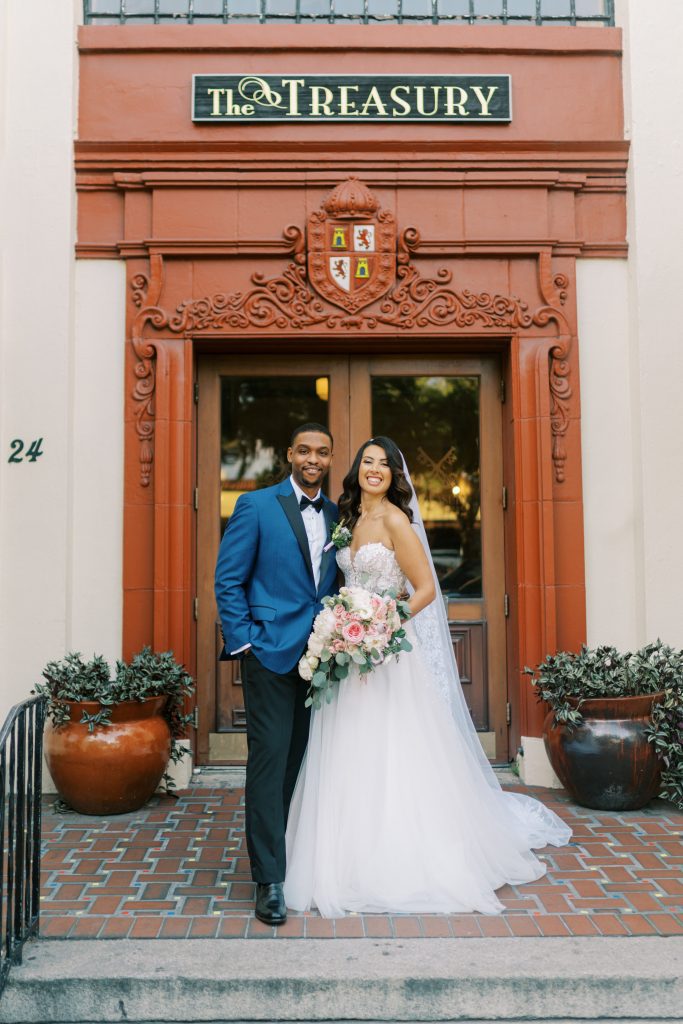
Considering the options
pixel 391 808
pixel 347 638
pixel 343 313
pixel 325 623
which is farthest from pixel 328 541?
pixel 343 313

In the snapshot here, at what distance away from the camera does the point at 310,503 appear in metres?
4.45

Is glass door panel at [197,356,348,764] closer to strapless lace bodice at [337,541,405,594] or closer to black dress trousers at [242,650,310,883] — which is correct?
strapless lace bodice at [337,541,405,594]

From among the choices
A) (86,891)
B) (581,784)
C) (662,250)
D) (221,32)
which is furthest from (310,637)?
(221,32)

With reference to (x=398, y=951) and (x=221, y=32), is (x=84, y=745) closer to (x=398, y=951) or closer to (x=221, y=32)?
(x=398, y=951)

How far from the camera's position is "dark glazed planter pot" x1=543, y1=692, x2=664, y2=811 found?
17.6 ft

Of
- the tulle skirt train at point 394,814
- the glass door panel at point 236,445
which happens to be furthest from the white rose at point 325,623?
the glass door panel at point 236,445

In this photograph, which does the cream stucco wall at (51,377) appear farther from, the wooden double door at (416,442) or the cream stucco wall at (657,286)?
the cream stucco wall at (657,286)

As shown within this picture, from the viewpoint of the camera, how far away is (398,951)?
3.64 meters

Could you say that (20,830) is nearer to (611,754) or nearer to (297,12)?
(611,754)

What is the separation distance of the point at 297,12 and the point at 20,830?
233 inches

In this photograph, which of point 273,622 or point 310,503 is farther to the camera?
point 310,503

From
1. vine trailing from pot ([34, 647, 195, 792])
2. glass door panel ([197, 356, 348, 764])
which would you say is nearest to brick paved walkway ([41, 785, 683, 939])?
vine trailing from pot ([34, 647, 195, 792])

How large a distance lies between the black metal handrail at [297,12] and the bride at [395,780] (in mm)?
3876

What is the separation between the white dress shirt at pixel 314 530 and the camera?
14.5ft
